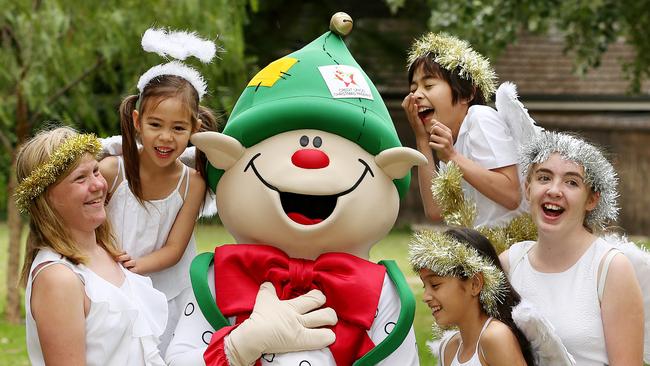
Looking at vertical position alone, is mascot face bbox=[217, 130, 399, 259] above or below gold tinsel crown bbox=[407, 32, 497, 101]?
below

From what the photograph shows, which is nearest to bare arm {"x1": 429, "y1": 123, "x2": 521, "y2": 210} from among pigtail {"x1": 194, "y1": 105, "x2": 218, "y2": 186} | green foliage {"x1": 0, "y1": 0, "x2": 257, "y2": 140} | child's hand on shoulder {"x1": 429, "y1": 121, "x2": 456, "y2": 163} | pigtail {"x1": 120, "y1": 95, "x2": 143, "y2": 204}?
child's hand on shoulder {"x1": 429, "y1": 121, "x2": 456, "y2": 163}

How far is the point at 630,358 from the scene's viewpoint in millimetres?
4031

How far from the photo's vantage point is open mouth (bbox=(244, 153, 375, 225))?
14.1 ft

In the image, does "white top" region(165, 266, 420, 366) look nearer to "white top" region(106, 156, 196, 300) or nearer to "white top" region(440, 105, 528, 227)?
"white top" region(106, 156, 196, 300)

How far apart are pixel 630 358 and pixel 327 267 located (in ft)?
3.97

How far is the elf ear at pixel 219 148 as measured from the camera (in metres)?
4.29

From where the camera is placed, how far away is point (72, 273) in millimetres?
3754

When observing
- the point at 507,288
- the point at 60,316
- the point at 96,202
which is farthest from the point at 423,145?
the point at 60,316

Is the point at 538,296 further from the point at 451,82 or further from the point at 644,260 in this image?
the point at 451,82

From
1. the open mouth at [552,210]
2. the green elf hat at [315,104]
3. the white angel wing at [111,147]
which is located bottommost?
the white angel wing at [111,147]

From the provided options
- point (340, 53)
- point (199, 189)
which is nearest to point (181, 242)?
point (199, 189)

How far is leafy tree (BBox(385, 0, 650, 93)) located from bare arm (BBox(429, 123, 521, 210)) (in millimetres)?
5643

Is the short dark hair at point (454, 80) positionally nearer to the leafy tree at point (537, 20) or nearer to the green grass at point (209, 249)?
the green grass at point (209, 249)

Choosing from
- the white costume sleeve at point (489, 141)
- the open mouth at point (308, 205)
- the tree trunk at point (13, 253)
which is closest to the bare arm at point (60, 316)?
the open mouth at point (308, 205)
